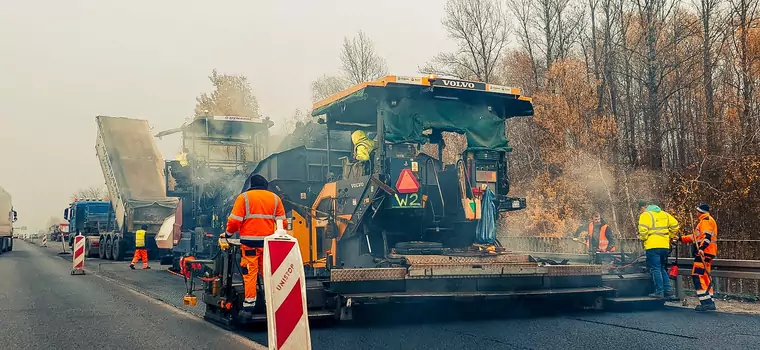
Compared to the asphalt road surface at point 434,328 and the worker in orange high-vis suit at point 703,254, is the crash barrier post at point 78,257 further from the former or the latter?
the worker in orange high-vis suit at point 703,254

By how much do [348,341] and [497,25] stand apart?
26.6 metres

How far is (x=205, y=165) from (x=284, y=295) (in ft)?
33.6

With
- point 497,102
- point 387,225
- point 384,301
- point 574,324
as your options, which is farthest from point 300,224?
point 574,324

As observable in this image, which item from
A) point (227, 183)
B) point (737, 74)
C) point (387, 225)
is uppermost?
point (737, 74)

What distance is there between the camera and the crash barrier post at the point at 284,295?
422 cm

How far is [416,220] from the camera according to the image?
7719mm

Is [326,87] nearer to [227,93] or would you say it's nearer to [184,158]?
[227,93]

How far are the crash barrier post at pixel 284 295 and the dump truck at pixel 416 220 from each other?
2200 millimetres

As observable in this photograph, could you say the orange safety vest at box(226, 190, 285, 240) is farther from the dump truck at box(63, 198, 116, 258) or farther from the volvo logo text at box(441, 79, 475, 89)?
the dump truck at box(63, 198, 116, 258)

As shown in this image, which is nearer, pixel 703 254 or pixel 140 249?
pixel 703 254

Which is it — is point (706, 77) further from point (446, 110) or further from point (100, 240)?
point (100, 240)

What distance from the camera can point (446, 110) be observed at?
26.2 feet

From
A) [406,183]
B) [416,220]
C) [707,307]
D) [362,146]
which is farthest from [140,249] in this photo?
[707,307]

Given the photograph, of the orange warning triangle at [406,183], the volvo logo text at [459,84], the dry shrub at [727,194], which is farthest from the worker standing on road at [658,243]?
the dry shrub at [727,194]
